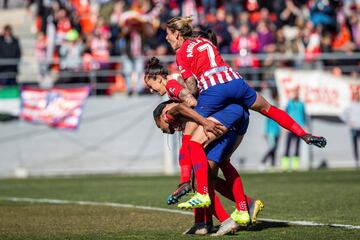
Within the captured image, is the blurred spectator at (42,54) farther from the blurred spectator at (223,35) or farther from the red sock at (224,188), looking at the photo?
the red sock at (224,188)

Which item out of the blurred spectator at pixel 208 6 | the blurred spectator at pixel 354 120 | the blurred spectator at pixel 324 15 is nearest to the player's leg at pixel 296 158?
the blurred spectator at pixel 354 120

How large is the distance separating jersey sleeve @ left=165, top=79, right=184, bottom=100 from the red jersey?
12cm

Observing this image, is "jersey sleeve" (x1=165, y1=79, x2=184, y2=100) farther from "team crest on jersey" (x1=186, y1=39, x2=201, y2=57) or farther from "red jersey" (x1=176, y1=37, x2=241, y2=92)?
"team crest on jersey" (x1=186, y1=39, x2=201, y2=57)

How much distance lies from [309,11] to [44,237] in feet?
64.3

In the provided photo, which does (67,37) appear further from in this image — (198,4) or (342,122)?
(342,122)

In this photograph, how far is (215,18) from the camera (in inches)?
1057

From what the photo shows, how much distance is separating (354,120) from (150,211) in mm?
13740

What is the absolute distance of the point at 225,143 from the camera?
9648 mm

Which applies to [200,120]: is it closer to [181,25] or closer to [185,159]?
Result: [185,159]

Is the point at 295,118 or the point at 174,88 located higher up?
the point at 174,88

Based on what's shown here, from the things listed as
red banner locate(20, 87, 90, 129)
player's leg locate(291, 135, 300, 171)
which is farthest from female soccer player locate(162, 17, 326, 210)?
red banner locate(20, 87, 90, 129)

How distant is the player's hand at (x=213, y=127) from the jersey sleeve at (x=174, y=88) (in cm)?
43

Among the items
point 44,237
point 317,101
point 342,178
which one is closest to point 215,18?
point 317,101

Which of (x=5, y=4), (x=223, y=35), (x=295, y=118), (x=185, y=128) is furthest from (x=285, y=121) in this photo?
(x=5, y=4)
